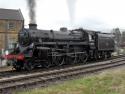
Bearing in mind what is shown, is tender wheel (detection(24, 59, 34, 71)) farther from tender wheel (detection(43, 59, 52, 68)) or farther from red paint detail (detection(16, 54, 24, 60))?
tender wheel (detection(43, 59, 52, 68))

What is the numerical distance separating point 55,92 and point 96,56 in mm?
18734

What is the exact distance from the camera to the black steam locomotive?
71.0ft

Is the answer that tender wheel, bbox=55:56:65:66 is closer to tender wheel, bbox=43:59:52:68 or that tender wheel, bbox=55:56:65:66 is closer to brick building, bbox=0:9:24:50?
tender wheel, bbox=43:59:52:68

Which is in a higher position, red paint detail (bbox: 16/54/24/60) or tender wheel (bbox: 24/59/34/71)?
red paint detail (bbox: 16/54/24/60)

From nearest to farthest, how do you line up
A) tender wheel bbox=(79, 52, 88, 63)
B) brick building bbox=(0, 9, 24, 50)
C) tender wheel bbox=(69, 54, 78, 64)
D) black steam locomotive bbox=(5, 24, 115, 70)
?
black steam locomotive bbox=(5, 24, 115, 70)
tender wheel bbox=(69, 54, 78, 64)
tender wheel bbox=(79, 52, 88, 63)
brick building bbox=(0, 9, 24, 50)

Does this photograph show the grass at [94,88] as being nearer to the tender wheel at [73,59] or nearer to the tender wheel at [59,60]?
the tender wheel at [59,60]

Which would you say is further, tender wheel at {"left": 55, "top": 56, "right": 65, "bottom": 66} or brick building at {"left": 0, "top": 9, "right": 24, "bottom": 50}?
brick building at {"left": 0, "top": 9, "right": 24, "bottom": 50}

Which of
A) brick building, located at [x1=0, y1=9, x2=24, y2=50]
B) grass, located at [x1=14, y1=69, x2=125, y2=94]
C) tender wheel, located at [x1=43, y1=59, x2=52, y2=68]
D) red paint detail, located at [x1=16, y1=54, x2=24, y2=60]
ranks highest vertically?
brick building, located at [x1=0, y1=9, x2=24, y2=50]

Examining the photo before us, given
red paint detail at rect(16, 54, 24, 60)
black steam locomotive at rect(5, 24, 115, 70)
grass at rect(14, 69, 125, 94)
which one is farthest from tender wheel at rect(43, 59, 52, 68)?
grass at rect(14, 69, 125, 94)

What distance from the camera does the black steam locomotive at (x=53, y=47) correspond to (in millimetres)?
21630

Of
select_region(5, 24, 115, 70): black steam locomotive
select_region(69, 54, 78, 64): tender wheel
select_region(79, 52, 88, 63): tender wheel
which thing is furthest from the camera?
select_region(79, 52, 88, 63): tender wheel

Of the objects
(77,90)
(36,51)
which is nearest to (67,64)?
(36,51)

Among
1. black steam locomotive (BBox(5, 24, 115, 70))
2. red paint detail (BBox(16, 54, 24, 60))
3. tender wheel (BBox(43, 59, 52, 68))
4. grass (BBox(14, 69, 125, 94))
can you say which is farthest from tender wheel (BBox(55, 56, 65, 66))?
grass (BBox(14, 69, 125, 94))

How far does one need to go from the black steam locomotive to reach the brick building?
2430 centimetres
